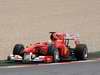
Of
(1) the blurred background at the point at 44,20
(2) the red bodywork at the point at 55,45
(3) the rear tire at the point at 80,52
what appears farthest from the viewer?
(1) the blurred background at the point at 44,20

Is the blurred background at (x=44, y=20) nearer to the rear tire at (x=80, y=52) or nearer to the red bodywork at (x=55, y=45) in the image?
the red bodywork at (x=55, y=45)

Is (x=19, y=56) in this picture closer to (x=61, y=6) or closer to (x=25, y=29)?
(x=25, y=29)

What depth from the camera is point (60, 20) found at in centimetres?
2266

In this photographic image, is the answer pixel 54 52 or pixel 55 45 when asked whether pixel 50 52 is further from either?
pixel 55 45

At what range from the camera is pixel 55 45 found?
18141 millimetres

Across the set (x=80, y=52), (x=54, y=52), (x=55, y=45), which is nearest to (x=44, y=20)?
(x=80, y=52)

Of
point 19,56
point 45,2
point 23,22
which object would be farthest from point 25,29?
point 19,56

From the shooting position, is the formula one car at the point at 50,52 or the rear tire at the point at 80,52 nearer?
the formula one car at the point at 50,52

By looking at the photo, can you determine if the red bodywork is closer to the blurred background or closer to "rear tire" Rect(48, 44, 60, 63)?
"rear tire" Rect(48, 44, 60, 63)

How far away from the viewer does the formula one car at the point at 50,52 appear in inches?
696

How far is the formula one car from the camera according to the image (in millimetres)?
17688

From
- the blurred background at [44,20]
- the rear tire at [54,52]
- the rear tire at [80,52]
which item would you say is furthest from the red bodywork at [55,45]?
the blurred background at [44,20]

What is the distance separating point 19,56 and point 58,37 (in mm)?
1852

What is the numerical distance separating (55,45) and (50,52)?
0.45 meters
